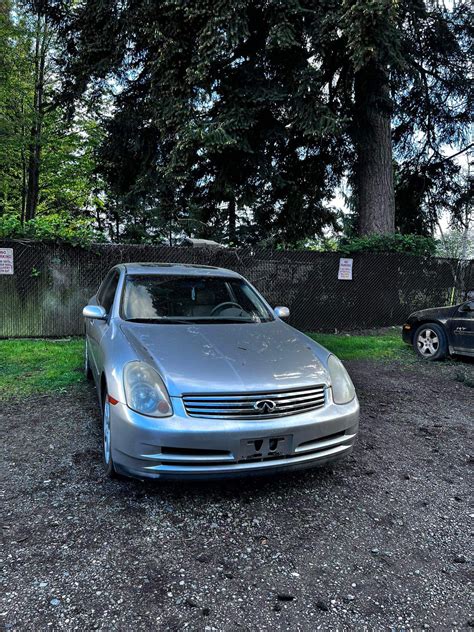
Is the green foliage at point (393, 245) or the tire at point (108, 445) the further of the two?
the green foliage at point (393, 245)

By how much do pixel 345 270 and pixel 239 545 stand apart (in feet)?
29.9

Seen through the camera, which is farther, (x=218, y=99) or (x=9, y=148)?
(x=9, y=148)

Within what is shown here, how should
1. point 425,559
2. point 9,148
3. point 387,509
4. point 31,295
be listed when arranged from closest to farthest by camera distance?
point 425,559, point 387,509, point 31,295, point 9,148

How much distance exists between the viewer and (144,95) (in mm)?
13195

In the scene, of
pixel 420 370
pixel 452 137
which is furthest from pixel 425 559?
pixel 452 137

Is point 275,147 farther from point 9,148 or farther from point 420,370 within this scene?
point 9,148

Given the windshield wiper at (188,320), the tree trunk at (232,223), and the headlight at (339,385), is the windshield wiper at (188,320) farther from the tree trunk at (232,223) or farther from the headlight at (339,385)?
the tree trunk at (232,223)

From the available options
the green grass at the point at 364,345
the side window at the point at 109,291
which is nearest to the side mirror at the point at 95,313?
the side window at the point at 109,291

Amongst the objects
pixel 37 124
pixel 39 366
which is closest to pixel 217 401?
pixel 39 366

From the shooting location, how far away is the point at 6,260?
26.6ft

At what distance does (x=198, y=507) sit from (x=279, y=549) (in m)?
0.62

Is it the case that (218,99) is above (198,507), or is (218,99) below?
above

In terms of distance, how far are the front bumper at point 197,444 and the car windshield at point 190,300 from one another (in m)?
1.34

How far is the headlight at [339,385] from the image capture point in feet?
10.1
